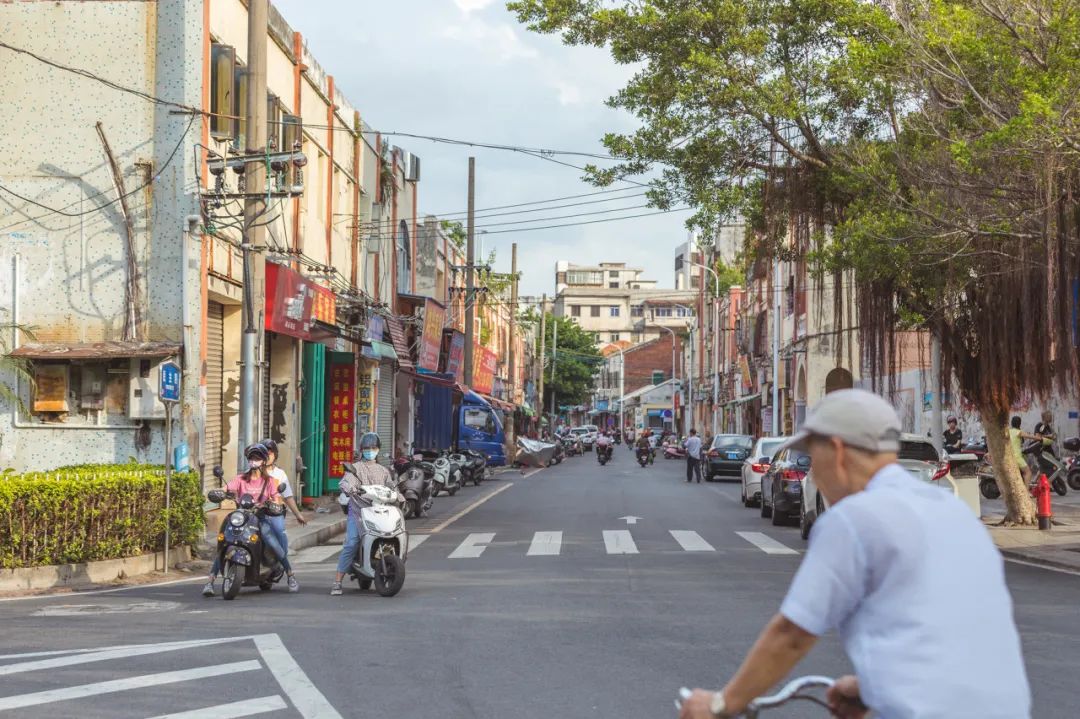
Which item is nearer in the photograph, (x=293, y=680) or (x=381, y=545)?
(x=293, y=680)

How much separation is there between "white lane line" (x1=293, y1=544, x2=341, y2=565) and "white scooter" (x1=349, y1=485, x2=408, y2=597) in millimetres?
4259

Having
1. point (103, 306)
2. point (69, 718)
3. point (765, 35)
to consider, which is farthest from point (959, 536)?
point (103, 306)

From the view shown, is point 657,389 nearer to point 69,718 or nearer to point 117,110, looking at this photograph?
point 117,110

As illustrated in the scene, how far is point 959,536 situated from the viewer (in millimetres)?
3428

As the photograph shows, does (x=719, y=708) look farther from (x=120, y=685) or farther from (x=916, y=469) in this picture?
(x=916, y=469)

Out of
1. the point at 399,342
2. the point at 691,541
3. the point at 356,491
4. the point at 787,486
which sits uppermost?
the point at 399,342

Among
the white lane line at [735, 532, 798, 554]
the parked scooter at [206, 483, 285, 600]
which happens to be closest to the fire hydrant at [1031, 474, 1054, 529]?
the white lane line at [735, 532, 798, 554]

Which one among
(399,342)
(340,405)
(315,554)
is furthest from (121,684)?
(399,342)

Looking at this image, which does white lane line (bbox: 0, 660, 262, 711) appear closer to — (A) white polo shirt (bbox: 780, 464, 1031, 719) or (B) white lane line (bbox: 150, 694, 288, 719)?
(B) white lane line (bbox: 150, 694, 288, 719)

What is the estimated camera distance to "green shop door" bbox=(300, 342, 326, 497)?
97.0 feet

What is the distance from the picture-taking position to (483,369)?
2633 inches

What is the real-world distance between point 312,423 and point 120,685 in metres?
21.3

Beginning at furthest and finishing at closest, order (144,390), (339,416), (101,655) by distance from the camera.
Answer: (339,416) < (144,390) < (101,655)

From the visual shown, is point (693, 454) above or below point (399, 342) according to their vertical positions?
below
